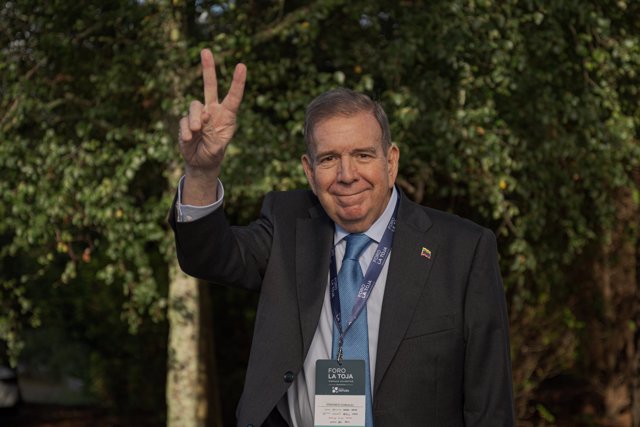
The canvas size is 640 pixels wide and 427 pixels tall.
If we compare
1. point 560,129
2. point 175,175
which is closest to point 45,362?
point 175,175

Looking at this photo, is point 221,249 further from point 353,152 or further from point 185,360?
point 185,360

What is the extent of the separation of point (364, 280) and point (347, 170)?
0.33 metres

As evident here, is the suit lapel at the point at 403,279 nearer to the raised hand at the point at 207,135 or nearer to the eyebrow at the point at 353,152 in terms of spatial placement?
the eyebrow at the point at 353,152

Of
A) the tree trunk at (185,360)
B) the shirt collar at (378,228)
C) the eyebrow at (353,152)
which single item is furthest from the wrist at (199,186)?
the tree trunk at (185,360)

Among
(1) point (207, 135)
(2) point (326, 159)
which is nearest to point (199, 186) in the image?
(1) point (207, 135)

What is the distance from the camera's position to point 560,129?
7094 millimetres

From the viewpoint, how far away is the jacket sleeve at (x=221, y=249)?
9.54 ft

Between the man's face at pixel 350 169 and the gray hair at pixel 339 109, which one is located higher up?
the gray hair at pixel 339 109

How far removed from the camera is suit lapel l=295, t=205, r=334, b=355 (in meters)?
2.98

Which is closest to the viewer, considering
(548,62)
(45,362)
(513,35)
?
(513,35)

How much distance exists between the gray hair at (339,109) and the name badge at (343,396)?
67 cm

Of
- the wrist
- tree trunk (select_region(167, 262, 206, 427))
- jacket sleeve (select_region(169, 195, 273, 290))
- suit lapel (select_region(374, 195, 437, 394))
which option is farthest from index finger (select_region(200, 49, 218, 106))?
tree trunk (select_region(167, 262, 206, 427))

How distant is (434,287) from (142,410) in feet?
29.5

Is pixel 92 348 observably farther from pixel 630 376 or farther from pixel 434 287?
pixel 434 287
